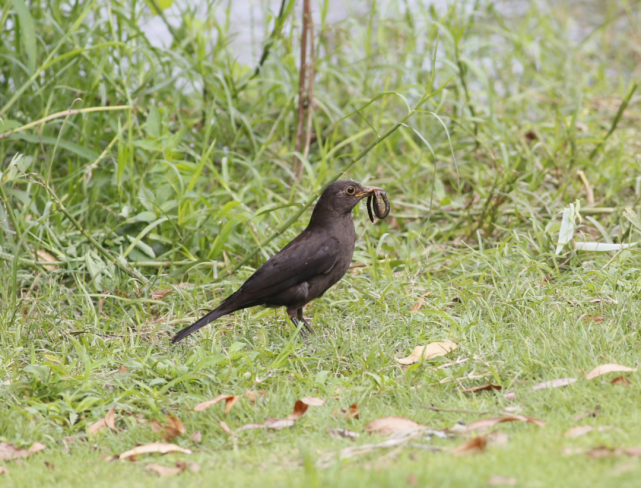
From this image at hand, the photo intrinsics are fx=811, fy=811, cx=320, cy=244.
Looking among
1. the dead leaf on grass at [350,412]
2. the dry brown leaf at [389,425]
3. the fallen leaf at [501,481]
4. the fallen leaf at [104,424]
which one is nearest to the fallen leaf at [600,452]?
the fallen leaf at [501,481]

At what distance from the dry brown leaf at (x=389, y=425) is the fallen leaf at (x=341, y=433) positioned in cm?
6

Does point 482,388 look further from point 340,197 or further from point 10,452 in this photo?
point 10,452

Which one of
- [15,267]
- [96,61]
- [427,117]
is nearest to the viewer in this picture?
[15,267]

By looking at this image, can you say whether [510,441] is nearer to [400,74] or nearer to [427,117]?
[427,117]

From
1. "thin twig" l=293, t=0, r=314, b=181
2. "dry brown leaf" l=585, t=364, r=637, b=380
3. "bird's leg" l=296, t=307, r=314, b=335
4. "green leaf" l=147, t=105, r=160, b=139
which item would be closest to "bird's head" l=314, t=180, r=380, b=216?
"bird's leg" l=296, t=307, r=314, b=335

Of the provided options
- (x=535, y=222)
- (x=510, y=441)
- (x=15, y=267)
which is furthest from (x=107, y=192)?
(x=510, y=441)

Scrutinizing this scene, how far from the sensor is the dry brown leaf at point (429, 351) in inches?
140

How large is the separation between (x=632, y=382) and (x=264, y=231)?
2.56 metres

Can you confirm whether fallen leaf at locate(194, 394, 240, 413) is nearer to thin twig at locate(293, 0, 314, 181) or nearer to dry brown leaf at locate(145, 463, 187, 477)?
dry brown leaf at locate(145, 463, 187, 477)

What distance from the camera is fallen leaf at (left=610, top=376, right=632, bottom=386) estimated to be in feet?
10.1

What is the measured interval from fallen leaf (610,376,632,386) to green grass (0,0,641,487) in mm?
34

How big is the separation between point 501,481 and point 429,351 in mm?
1345

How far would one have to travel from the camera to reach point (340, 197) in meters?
4.34

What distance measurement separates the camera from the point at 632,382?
3072 millimetres
